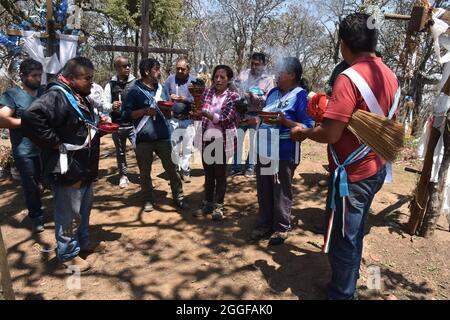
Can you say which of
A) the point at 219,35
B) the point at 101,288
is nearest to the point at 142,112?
the point at 101,288

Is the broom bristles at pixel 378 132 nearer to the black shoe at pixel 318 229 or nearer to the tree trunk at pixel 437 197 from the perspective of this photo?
the tree trunk at pixel 437 197

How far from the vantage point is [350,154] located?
237cm

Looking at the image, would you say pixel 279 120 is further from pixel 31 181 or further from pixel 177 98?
pixel 31 181

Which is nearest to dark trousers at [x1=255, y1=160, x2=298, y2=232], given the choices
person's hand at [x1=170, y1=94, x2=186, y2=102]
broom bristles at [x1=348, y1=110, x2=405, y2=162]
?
broom bristles at [x1=348, y1=110, x2=405, y2=162]

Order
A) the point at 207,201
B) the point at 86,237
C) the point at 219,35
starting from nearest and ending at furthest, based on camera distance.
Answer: the point at 86,237 → the point at 207,201 → the point at 219,35

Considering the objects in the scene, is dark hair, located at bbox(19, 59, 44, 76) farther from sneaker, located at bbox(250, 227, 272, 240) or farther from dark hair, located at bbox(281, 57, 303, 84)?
sneaker, located at bbox(250, 227, 272, 240)

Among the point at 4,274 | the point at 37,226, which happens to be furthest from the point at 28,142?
the point at 4,274

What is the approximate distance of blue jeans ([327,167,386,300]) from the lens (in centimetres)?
241

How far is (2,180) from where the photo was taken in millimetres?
5562

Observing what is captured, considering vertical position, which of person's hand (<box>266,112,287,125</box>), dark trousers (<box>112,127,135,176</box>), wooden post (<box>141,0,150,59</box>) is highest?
wooden post (<box>141,0,150,59</box>)

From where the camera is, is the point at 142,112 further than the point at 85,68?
Yes

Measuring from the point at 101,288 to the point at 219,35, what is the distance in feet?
61.9

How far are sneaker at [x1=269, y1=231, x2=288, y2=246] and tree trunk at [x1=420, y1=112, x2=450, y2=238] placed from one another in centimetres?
165
